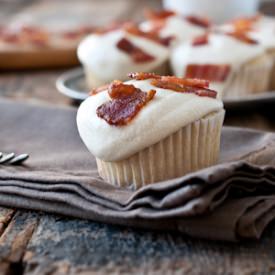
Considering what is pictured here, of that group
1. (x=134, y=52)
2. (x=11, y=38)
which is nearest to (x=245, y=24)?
(x=134, y=52)

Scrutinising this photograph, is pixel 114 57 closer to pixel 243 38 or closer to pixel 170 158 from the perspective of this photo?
pixel 243 38

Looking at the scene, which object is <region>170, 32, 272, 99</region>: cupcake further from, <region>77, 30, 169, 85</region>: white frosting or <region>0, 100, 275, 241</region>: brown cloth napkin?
<region>0, 100, 275, 241</region>: brown cloth napkin

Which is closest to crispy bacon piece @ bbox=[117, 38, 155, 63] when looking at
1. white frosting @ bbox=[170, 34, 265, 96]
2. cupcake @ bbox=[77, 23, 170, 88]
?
cupcake @ bbox=[77, 23, 170, 88]

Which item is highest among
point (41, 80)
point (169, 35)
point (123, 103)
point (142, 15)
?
point (123, 103)

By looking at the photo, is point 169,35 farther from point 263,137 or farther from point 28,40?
point 263,137

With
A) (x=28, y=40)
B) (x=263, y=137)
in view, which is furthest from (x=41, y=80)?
(x=263, y=137)
